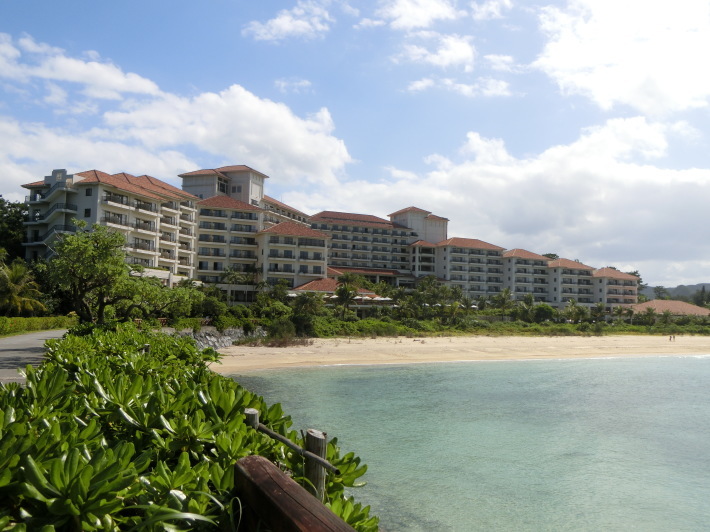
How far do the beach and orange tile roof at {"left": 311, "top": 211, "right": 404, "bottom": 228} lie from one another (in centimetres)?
4721

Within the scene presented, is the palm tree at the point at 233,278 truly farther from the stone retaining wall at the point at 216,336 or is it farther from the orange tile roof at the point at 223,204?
the stone retaining wall at the point at 216,336

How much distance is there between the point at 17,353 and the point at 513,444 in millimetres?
22229

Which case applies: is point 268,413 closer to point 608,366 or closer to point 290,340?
point 290,340

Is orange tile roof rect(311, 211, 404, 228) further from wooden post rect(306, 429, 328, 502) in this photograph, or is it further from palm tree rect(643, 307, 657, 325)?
wooden post rect(306, 429, 328, 502)

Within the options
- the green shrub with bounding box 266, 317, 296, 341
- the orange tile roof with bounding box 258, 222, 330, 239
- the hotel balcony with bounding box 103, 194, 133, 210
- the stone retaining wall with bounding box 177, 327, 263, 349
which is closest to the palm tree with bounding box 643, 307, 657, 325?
the orange tile roof with bounding box 258, 222, 330, 239

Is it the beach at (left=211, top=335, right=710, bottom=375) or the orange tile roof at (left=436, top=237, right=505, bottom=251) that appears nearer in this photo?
the beach at (left=211, top=335, right=710, bottom=375)

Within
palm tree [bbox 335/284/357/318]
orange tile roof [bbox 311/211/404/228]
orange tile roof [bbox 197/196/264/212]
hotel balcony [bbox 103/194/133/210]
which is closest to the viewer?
hotel balcony [bbox 103/194/133/210]

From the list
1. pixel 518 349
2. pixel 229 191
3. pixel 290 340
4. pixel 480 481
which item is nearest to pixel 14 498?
pixel 480 481

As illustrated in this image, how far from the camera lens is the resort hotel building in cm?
5788

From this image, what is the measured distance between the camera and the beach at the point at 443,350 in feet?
123

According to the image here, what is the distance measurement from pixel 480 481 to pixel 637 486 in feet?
14.8

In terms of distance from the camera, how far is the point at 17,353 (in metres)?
23.6

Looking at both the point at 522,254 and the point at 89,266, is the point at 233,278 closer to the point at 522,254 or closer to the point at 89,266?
the point at 89,266

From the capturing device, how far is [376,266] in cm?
10262
